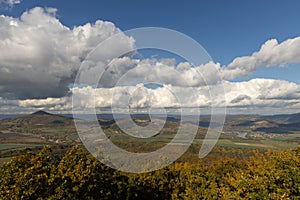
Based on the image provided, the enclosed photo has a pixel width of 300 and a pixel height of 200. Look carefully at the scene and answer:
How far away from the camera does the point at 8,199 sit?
789 inches

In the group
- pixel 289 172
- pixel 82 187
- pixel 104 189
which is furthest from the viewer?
pixel 104 189

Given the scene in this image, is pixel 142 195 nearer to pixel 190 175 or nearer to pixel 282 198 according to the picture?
pixel 190 175

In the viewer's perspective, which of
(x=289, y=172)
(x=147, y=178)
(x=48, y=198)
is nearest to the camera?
(x=48, y=198)

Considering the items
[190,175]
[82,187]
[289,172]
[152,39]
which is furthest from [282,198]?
[190,175]

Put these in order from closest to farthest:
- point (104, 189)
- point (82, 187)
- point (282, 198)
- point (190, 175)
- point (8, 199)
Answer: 1. point (282, 198)
2. point (8, 199)
3. point (82, 187)
4. point (104, 189)
5. point (190, 175)

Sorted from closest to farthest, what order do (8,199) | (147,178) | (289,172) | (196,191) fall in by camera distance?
(8,199) < (289,172) < (196,191) < (147,178)

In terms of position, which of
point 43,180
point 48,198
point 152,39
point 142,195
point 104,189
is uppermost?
point 152,39

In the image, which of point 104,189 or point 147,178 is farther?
point 147,178

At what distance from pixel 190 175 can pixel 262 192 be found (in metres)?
25.9

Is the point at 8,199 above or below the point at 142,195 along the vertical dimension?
above

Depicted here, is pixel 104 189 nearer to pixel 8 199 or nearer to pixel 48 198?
pixel 48 198

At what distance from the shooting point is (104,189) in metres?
29.3

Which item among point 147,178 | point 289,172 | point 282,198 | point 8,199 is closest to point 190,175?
point 147,178

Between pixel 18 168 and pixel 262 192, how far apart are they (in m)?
22.4
